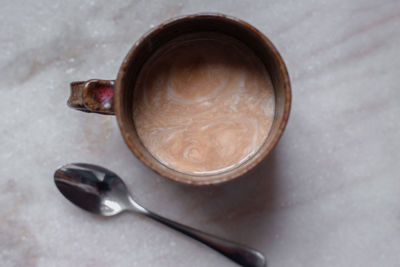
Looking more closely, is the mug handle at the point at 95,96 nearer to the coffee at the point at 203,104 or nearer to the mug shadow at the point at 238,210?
the coffee at the point at 203,104

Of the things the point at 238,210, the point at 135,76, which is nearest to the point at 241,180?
the point at 238,210

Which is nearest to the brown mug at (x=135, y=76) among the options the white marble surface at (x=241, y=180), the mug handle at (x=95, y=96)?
the mug handle at (x=95, y=96)

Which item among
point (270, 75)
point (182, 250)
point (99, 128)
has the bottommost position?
point (182, 250)

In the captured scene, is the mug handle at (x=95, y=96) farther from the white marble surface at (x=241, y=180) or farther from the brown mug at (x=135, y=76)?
the white marble surface at (x=241, y=180)

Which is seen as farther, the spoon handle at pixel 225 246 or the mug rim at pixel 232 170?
the spoon handle at pixel 225 246

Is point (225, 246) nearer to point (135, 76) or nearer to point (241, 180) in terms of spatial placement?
point (241, 180)

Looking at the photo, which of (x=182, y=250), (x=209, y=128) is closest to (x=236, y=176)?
(x=209, y=128)

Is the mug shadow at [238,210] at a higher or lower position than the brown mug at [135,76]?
lower

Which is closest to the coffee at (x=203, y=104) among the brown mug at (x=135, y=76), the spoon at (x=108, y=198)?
the brown mug at (x=135, y=76)

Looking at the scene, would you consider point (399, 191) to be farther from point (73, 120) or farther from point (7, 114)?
point (7, 114)
